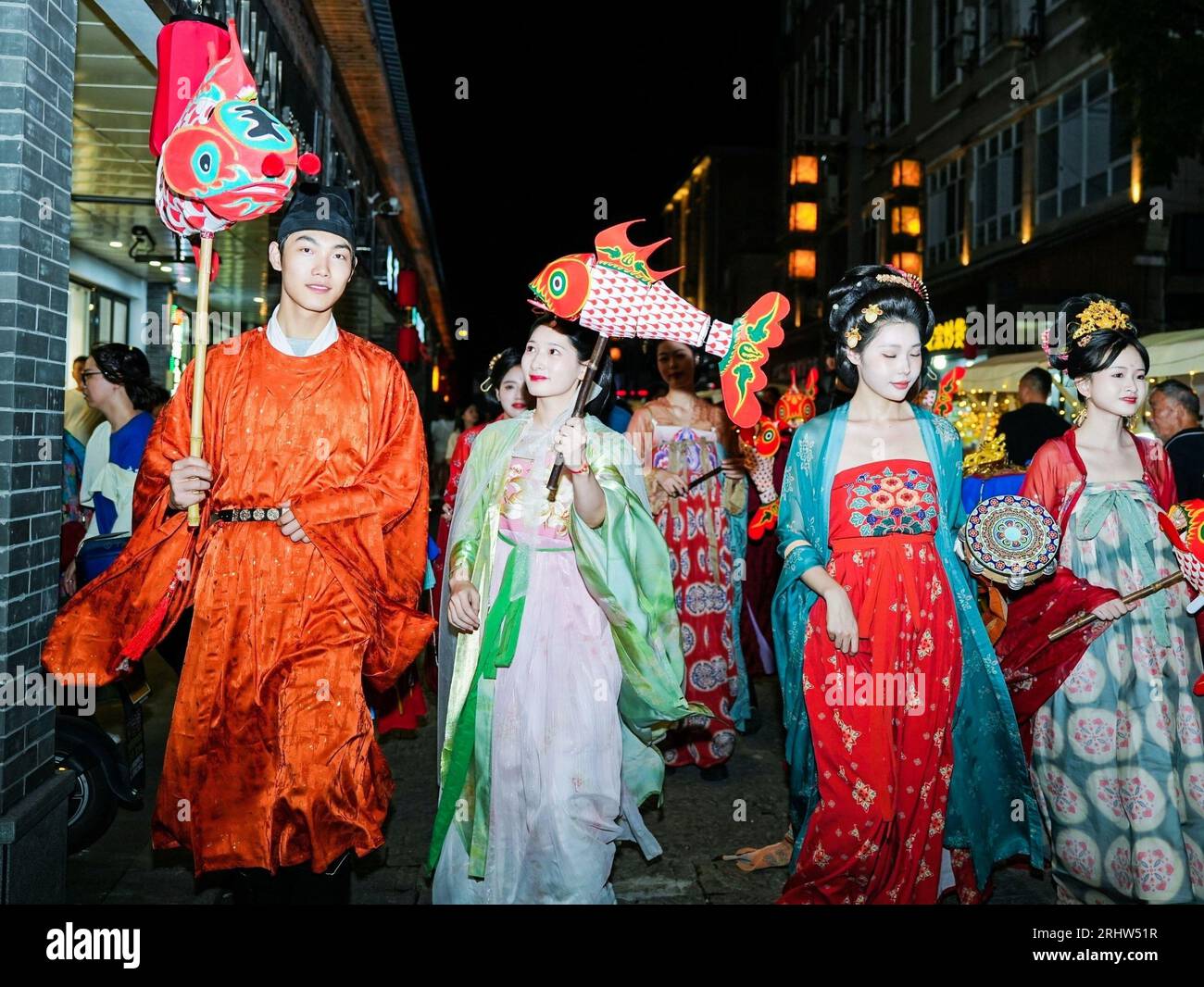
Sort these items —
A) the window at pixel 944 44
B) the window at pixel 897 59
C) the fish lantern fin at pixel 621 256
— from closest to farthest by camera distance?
1. the fish lantern fin at pixel 621 256
2. the window at pixel 944 44
3. the window at pixel 897 59

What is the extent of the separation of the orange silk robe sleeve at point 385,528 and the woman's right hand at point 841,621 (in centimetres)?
133

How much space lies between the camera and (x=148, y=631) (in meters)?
3.24

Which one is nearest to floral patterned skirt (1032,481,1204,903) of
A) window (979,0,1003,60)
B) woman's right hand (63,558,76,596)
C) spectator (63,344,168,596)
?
woman's right hand (63,558,76,596)

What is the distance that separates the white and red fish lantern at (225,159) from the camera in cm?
317

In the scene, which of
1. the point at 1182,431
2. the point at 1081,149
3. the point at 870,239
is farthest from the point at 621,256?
the point at 870,239

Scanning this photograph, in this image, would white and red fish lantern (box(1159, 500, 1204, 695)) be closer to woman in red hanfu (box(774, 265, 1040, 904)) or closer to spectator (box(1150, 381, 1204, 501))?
woman in red hanfu (box(774, 265, 1040, 904))

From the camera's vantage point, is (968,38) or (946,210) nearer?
(968,38)

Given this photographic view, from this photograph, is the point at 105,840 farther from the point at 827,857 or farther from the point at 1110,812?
the point at 1110,812

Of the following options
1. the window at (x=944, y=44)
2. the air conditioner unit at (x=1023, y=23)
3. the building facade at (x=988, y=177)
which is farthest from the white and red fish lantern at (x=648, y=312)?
the window at (x=944, y=44)

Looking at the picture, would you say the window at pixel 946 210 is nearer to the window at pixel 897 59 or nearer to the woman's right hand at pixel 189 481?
the window at pixel 897 59

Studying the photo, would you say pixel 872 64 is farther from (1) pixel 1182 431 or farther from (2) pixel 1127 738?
(2) pixel 1127 738

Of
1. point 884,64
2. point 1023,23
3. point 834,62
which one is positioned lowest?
point 1023,23

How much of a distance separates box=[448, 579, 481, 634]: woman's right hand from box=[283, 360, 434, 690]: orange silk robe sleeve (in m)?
0.10

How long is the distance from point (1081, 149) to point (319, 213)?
55.6ft
